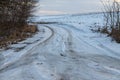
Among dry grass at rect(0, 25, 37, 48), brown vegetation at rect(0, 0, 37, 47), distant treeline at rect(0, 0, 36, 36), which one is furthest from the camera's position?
distant treeline at rect(0, 0, 36, 36)

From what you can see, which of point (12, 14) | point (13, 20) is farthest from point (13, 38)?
point (13, 20)

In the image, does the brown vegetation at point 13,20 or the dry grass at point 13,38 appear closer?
the dry grass at point 13,38

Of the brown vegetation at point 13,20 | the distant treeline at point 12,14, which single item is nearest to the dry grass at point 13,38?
the brown vegetation at point 13,20

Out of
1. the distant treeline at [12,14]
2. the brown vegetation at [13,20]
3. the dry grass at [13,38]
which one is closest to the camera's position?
the dry grass at [13,38]

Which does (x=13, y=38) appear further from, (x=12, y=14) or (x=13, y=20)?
(x=13, y=20)

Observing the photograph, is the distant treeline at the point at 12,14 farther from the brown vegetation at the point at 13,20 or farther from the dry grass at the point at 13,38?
the dry grass at the point at 13,38

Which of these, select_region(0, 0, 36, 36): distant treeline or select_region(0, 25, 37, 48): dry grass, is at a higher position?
select_region(0, 0, 36, 36): distant treeline

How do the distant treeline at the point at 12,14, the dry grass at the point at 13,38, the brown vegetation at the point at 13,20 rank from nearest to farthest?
the dry grass at the point at 13,38, the brown vegetation at the point at 13,20, the distant treeline at the point at 12,14

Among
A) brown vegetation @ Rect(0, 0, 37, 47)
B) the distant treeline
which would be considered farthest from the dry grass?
the distant treeline

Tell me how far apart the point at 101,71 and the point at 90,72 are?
0.45 meters

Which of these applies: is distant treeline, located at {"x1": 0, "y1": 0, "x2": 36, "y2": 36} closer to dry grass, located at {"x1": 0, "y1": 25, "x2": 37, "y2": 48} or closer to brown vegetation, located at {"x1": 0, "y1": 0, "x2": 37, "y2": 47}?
brown vegetation, located at {"x1": 0, "y1": 0, "x2": 37, "y2": 47}

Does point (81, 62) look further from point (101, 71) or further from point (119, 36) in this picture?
point (119, 36)

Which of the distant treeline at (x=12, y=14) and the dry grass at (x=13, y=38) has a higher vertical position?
the distant treeline at (x=12, y=14)

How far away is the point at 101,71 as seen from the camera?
11219 millimetres
